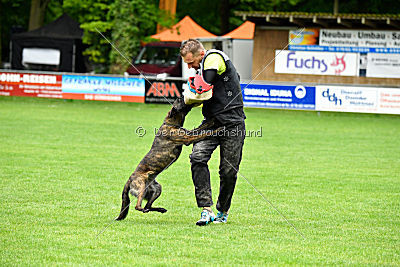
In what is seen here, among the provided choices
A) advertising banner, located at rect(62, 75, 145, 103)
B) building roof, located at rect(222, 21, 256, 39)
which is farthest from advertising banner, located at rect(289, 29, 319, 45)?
advertising banner, located at rect(62, 75, 145, 103)

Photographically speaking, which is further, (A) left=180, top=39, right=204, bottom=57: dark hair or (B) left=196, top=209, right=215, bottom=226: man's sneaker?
(B) left=196, top=209, right=215, bottom=226: man's sneaker

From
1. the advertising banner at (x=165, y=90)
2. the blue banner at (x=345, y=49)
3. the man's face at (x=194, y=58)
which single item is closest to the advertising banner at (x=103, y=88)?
the advertising banner at (x=165, y=90)

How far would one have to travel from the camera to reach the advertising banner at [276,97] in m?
22.9

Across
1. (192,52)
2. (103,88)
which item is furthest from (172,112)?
(103,88)

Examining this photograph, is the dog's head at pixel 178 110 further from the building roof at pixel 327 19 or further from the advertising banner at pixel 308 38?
the advertising banner at pixel 308 38

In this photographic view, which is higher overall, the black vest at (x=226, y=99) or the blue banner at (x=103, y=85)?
the black vest at (x=226, y=99)

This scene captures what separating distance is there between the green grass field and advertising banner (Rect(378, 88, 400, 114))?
4.48 m

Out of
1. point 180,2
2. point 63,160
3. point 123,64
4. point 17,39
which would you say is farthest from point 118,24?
point 63,160

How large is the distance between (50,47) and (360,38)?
1520 centimetres

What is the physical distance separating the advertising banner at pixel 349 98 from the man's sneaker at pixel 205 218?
1572 cm

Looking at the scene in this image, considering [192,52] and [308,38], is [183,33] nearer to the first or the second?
[308,38]

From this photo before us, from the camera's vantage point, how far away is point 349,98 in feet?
72.9

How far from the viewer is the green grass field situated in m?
5.87

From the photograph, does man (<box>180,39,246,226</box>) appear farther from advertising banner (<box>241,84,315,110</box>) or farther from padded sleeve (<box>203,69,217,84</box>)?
advertising banner (<box>241,84,315,110</box>)
